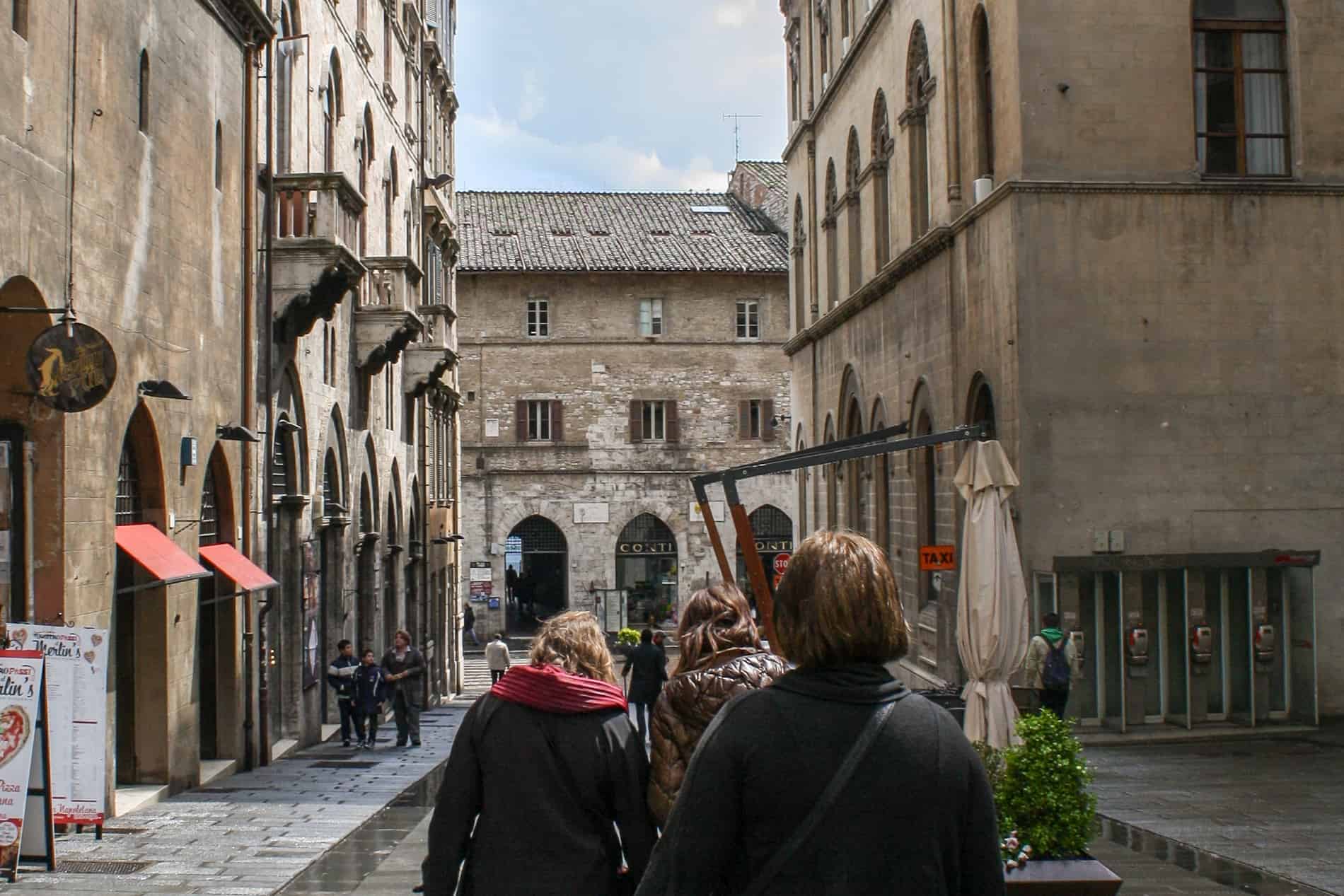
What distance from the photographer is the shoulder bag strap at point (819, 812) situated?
3.21 m

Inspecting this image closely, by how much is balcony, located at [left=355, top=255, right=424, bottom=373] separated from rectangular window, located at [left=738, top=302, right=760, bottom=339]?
86.9ft

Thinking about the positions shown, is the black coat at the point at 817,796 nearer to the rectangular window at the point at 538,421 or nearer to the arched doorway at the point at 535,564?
the rectangular window at the point at 538,421

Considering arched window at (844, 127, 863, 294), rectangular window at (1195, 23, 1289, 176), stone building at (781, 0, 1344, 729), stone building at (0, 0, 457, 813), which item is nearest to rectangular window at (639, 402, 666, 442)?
arched window at (844, 127, 863, 294)

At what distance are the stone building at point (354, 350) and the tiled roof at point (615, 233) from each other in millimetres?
12788

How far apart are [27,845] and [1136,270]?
1382 cm

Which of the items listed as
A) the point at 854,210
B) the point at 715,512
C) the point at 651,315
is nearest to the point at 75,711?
the point at 854,210

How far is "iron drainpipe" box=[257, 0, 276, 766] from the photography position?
1881 cm

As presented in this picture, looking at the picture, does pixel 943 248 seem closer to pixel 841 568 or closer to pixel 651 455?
pixel 841 568

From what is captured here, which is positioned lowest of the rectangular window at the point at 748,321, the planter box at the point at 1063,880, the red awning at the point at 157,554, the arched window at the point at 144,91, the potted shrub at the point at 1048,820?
the planter box at the point at 1063,880

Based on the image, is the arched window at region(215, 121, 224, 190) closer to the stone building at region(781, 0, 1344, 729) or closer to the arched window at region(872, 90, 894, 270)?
A: the stone building at region(781, 0, 1344, 729)

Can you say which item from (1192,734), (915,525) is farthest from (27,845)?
(915,525)

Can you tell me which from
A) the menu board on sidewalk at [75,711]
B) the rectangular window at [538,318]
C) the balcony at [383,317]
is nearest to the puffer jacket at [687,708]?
the menu board on sidewalk at [75,711]

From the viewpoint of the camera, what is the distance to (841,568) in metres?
3.35

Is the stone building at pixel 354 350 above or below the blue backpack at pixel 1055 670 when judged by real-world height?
above
